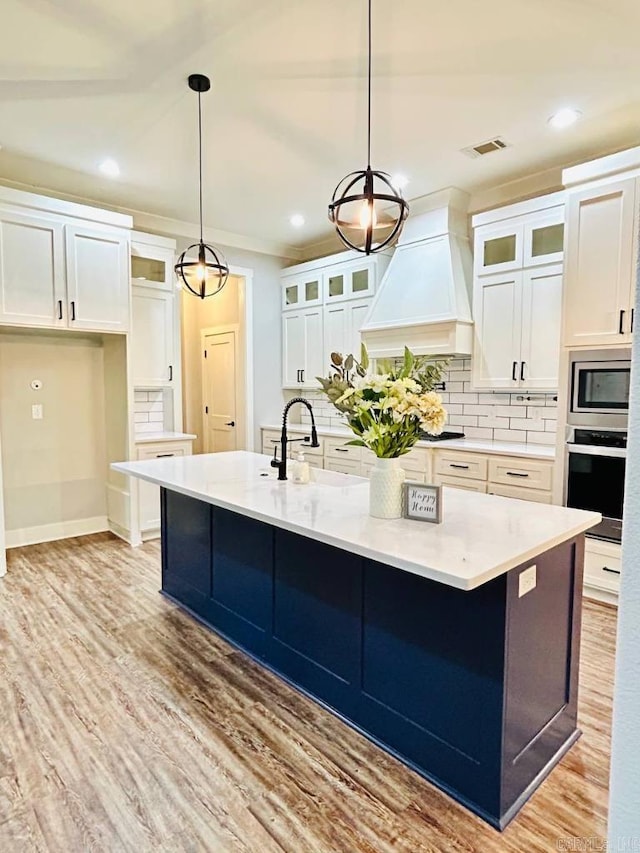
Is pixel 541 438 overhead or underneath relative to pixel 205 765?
overhead

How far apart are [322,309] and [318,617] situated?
3.93 metres

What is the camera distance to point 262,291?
5.92 m

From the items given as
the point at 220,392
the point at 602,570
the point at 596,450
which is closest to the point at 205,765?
the point at 602,570

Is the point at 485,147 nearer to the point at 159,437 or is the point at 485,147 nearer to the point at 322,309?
the point at 322,309

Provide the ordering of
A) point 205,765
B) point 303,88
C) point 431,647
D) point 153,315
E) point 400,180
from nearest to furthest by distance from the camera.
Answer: point 431,647 → point 205,765 → point 303,88 → point 400,180 → point 153,315

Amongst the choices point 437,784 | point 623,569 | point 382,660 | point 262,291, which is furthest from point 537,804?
point 262,291

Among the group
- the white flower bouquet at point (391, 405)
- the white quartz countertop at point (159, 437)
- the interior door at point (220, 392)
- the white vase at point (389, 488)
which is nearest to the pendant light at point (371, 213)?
the white flower bouquet at point (391, 405)

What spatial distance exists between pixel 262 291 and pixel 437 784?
16.8ft

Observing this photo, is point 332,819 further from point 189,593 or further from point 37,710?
point 189,593

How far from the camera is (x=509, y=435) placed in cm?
438

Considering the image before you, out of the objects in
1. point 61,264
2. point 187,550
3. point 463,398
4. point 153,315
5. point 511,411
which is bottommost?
point 187,550

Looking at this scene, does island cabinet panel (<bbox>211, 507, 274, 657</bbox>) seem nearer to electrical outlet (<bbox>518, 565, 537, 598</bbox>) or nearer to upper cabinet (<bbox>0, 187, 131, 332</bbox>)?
electrical outlet (<bbox>518, 565, 537, 598</bbox>)

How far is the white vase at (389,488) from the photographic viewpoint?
1.99 metres

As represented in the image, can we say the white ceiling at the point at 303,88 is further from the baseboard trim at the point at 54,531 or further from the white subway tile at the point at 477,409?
the baseboard trim at the point at 54,531
